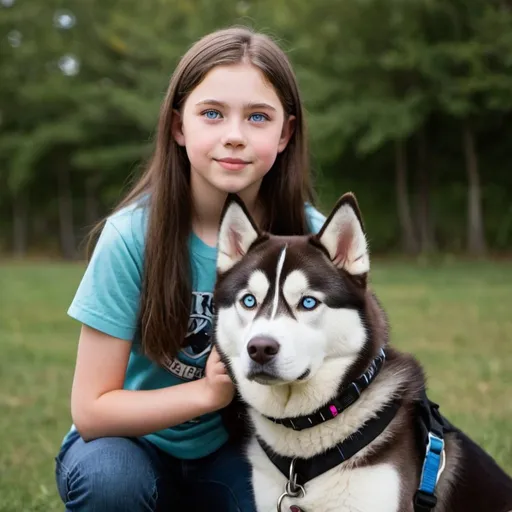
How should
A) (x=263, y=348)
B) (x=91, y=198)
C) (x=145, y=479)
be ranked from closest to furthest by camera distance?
(x=263, y=348), (x=145, y=479), (x=91, y=198)

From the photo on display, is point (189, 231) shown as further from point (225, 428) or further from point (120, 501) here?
point (120, 501)

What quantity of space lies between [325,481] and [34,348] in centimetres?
592

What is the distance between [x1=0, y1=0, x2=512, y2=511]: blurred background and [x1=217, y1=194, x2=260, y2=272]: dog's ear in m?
1.00

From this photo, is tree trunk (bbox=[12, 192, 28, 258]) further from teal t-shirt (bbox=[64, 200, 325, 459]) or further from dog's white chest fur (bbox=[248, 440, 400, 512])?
dog's white chest fur (bbox=[248, 440, 400, 512])

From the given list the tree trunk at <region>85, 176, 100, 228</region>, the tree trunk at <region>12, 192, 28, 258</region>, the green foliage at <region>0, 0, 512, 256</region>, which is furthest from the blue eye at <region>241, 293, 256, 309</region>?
the tree trunk at <region>12, 192, 28, 258</region>

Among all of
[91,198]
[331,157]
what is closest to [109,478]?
[331,157]

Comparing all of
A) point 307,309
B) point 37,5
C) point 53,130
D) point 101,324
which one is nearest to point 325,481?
point 307,309

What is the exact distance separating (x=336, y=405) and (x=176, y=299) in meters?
0.68

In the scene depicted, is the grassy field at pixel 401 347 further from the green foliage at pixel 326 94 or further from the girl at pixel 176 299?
the green foliage at pixel 326 94

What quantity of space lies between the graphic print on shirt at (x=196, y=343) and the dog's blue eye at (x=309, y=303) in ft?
1.81

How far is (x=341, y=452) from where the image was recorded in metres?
2.43

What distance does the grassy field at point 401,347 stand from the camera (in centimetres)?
427

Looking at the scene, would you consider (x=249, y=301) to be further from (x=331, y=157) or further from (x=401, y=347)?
(x=331, y=157)

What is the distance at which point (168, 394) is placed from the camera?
2.67m
